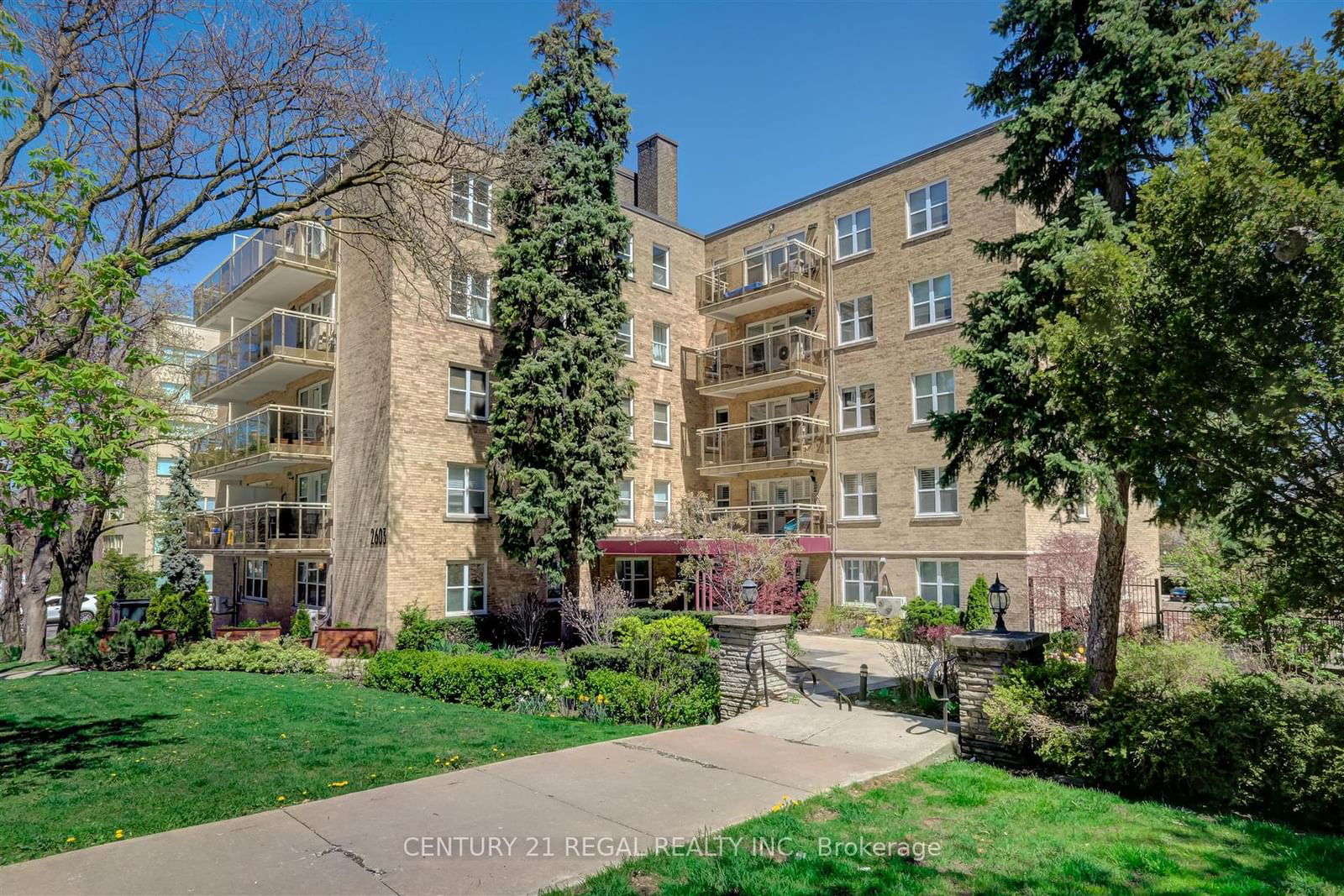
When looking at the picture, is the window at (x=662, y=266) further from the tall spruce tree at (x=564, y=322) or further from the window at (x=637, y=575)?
the window at (x=637, y=575)

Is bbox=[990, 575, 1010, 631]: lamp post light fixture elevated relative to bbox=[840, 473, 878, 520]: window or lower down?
lower down

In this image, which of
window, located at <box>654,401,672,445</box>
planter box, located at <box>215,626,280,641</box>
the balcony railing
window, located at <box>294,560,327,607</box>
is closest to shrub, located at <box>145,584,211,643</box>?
planter box, located at <box>215,626,280,641</box>

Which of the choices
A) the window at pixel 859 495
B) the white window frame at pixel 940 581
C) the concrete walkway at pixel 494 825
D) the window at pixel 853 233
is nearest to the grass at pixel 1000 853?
the concrete walkway at pixel 494 825

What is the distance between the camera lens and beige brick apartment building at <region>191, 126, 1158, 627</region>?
21969mm

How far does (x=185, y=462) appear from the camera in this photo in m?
29.8

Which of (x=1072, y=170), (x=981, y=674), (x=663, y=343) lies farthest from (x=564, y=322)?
(x=981, y=674)

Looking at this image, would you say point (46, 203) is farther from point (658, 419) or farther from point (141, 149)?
Answer: point (658, 419)

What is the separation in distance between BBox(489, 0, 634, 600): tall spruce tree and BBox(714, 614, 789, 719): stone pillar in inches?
384

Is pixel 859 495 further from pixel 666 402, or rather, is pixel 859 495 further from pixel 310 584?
pixel 310 584

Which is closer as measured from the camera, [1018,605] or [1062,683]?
[1062,683]

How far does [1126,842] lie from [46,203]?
10640mm

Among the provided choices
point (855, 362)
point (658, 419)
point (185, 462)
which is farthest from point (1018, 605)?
point (185, 462)

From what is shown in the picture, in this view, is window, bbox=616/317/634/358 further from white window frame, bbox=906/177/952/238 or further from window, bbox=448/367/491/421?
white window frame, bbox=906/177/952/238

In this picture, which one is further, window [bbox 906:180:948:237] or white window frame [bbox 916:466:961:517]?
window [bbox 906:180:948:237]
